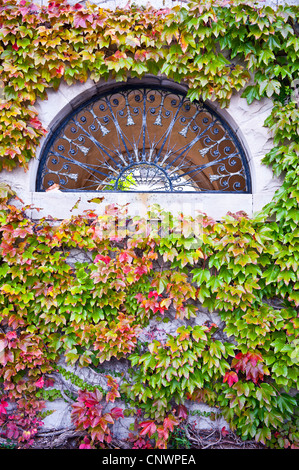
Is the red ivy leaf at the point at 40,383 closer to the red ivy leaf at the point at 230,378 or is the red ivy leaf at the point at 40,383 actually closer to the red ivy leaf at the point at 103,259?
the red ivy leaf at the point at 103,259

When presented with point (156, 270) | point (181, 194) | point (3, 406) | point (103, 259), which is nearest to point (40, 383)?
point (3, 406)

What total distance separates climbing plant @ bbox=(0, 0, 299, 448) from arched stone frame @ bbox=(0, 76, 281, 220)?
0.32 ft

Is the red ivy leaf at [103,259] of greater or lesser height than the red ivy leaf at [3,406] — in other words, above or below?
above

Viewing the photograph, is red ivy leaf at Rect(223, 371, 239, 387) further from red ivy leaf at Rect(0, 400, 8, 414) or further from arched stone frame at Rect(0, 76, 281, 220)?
red ivy leaf at Rect(0, 400, 8, 414)

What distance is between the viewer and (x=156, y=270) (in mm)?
2938

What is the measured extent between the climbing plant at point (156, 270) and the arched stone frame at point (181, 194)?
0.32ft

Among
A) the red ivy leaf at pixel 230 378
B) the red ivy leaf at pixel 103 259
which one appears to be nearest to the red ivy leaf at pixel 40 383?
the red ivy leaf at pixel 103 259

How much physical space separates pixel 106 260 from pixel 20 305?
808 millimetres

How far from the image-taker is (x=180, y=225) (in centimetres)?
278

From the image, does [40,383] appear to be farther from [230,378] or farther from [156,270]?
[230,378]

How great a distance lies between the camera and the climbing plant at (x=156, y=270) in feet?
8.95

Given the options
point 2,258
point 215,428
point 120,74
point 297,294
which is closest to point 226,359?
point 215,428
